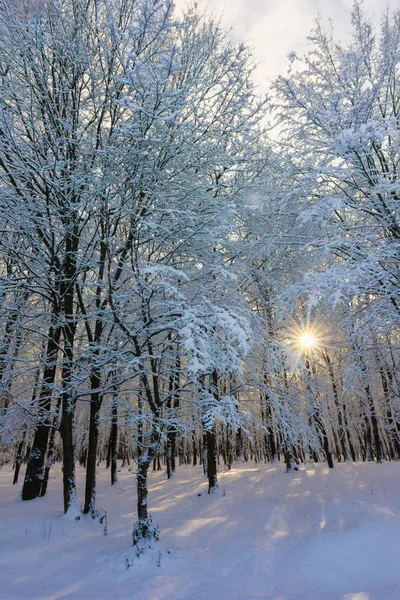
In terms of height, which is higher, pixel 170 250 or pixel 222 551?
pixel 170 250

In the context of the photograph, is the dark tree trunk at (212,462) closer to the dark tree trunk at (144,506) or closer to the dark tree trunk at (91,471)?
the dark tree trunk at (91,471)

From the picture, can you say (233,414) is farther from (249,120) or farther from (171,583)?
(249,120)

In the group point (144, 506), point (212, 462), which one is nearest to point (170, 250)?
point (144, 506)

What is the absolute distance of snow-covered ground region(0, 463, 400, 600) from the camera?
454cm

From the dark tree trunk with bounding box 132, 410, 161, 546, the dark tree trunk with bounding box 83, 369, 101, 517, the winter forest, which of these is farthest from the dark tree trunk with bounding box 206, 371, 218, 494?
the dark tree trunk with bounding box 132, 410, 161, 546

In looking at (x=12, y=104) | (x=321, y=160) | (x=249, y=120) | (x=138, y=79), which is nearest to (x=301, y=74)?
(x=249, y=120)

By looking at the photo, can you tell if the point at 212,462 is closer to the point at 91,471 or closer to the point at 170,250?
the point at 91,471

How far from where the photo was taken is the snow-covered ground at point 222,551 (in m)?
4.54

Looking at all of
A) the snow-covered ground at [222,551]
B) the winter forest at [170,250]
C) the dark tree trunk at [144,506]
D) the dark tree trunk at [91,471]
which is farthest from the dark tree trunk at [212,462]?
the dark tree trunk at [144,506]

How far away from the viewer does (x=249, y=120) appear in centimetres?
948

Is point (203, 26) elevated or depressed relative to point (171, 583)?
elevated

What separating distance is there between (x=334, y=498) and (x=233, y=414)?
18.1 feet

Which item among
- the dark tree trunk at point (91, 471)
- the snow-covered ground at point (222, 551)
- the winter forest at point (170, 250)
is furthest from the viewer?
the dark tree trunk at point (91, 471)

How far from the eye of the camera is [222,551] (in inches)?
241
